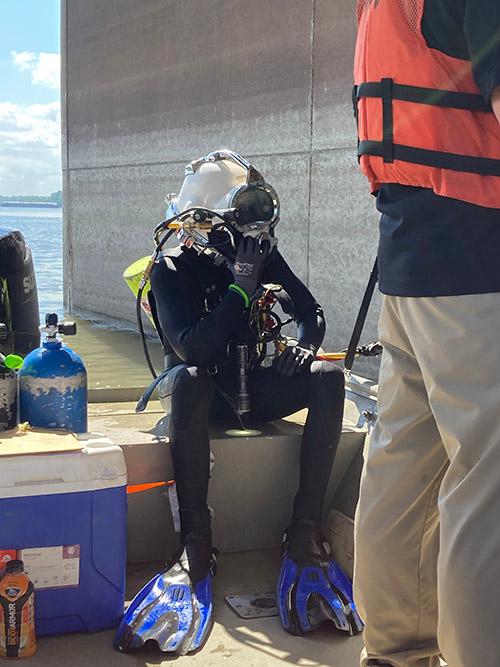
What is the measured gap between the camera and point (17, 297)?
3.25 metres

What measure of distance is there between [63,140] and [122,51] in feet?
8.92

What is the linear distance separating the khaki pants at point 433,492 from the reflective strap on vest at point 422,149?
0.69 feet

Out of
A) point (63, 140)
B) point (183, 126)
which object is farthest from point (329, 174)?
point (63, 140)

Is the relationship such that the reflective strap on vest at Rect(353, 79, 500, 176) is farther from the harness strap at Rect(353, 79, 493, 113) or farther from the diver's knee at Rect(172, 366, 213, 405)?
the diver's knee at Rect(172, 366, 213, 405)

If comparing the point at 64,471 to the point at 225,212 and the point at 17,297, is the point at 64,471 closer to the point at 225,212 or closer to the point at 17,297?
the point at 225,212

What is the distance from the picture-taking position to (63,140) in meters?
13.8

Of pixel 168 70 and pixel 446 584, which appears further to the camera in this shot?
pixel 168 70

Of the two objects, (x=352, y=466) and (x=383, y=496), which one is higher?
(x=383, y=496)

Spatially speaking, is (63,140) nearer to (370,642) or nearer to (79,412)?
(79,412)

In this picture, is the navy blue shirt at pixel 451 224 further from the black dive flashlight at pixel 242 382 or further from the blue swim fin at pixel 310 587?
the black dive flashlight at pixel 242 382

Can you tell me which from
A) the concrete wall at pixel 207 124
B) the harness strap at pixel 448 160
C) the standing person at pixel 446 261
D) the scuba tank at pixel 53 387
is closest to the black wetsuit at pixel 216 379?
the scuba tank at pixel 53 387

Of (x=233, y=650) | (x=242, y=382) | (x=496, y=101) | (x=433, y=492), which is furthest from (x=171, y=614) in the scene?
(x=496, y=101)

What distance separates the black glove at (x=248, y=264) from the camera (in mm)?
2613

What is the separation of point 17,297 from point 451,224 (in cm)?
222
